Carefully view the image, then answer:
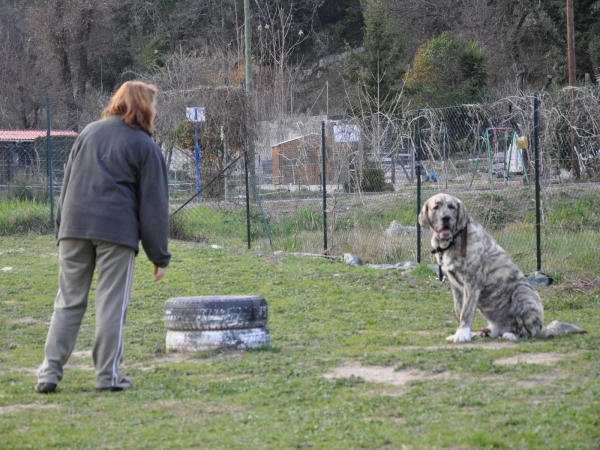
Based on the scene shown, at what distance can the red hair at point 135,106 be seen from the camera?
575 centimetres

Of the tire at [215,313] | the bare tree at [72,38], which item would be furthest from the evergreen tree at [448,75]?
the tire at [215,313]

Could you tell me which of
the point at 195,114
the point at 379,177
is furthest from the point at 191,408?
the point at 195,114

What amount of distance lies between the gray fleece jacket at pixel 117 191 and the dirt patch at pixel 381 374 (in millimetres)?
1516

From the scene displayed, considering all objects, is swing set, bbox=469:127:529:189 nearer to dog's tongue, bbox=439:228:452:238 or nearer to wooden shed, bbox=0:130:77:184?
dog's tongue, bbox=439:228:452:238

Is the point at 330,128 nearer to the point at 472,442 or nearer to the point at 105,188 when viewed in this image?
the point at 105,188

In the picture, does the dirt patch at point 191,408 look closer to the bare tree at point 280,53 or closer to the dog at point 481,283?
the dog at point 481,283

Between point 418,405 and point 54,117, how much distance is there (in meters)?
45.1

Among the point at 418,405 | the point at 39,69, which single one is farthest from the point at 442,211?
the point at 39,69

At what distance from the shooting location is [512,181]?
16062 millimetres

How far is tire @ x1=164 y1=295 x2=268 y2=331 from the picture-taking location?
6.87 metres

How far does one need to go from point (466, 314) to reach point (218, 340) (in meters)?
2.11

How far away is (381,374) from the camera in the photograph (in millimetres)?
5934

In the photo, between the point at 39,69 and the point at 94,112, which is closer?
the point at 94,112

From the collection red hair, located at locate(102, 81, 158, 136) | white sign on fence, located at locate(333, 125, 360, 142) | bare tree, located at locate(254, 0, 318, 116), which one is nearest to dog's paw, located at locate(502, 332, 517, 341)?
red hair, located at locate(102, 81, 158, 136)
